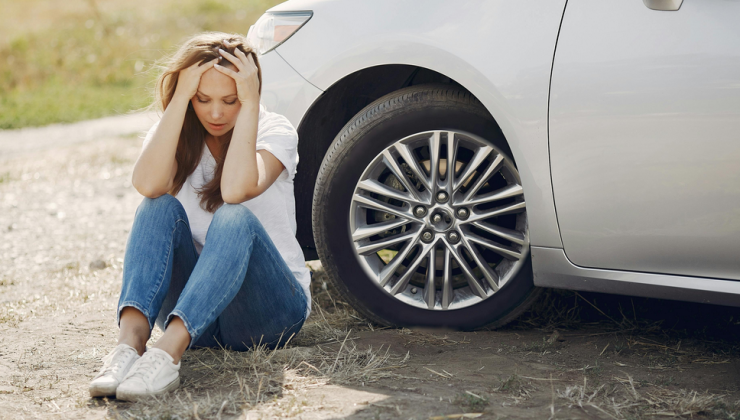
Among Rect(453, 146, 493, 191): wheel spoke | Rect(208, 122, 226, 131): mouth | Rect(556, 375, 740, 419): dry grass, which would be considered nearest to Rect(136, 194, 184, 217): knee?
Rect(208, 122, 226, 131): mouth

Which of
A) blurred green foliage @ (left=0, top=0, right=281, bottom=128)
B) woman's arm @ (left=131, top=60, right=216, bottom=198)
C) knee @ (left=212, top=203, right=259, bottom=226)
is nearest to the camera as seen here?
knee @ (left=212, top=203, right=259, bottom=226)

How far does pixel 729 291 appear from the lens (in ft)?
6.98

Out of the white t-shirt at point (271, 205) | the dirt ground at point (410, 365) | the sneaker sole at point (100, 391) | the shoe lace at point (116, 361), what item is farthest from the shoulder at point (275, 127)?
the sneaker sole at point (100, 391)

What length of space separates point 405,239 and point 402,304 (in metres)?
0.26

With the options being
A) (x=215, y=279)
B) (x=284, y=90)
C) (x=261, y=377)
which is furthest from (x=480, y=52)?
(x=261, y=377)

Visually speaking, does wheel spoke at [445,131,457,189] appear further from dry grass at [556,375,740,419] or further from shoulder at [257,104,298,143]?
dry grass at [556,375,740,419]

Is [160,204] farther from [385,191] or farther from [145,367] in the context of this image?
[385,191]

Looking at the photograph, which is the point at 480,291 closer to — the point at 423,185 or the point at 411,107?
the point at 423,185

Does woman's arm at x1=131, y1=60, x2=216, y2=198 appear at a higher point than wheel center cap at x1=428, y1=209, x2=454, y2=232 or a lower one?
higher

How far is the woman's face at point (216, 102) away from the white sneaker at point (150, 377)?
0.83m

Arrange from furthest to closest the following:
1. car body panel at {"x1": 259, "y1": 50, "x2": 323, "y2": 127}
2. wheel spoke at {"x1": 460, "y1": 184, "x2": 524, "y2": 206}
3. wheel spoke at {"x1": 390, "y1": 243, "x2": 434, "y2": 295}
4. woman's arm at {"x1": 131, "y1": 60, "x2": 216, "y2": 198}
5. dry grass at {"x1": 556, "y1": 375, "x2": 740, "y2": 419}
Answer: car body panel at {"x1": 259, "y1": 50, "x2": 323, "y2": 127}
wheel spoke at {"x1": 390, "y1": 243, "x2": 434, "y2": 295}
wheel spoke at {"x1": 460, "y1": 184, "x2": 524, "y2": 206}
woman's arm at {"x1": 131, "y1": 60, "x2": 216, "y2": 198}
dry grass at {"x1": 556, "y1": 375, "x2": 740, "y2": 419}

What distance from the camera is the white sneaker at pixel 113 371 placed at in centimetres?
205

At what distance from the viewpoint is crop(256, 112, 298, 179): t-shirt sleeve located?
8.13 feet

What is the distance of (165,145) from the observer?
2.40 metres
